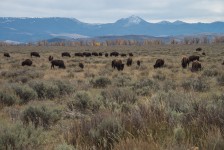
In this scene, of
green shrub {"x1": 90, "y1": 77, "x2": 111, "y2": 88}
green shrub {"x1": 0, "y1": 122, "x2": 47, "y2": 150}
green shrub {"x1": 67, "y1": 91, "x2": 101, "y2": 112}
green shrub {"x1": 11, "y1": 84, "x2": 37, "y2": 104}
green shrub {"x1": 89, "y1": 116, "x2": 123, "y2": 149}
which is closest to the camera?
green shrub {"x1": 89, "y1": 116, "x2": 123, "y2": 149}

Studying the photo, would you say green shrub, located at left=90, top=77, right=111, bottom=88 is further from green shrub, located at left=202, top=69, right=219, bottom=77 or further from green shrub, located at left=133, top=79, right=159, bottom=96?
green shrub, located at left=202, top=69, right=219, bottom=77

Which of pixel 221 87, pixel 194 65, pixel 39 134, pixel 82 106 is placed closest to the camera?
pixel 39 134

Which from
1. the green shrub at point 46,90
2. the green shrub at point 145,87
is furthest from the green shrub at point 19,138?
the green shrub at point 145,87

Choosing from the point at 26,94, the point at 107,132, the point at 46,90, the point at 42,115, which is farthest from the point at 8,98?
the point at 107,132

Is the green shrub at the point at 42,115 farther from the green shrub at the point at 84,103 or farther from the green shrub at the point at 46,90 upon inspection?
the green shrub at the point at 46,90

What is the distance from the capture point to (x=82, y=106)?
10.1 meters

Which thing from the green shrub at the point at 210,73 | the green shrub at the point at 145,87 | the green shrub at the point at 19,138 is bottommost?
the green shrub at the point at 210,73

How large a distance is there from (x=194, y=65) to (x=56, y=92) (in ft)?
43.8

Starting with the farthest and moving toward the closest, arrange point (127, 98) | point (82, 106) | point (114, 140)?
point (127, 98) < point (82, 106) < point (114, 140)

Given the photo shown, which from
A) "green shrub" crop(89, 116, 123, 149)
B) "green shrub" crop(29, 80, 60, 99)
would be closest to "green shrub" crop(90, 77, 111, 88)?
"green shrub" crop(29, 80, 60, 99)

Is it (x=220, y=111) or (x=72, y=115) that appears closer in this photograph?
(x=220, y=111)

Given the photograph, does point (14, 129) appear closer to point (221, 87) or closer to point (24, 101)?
point (24, 101)

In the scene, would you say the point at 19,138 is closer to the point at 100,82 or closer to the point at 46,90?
the point at 46,90

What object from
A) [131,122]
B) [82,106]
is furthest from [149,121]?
[82,106]
